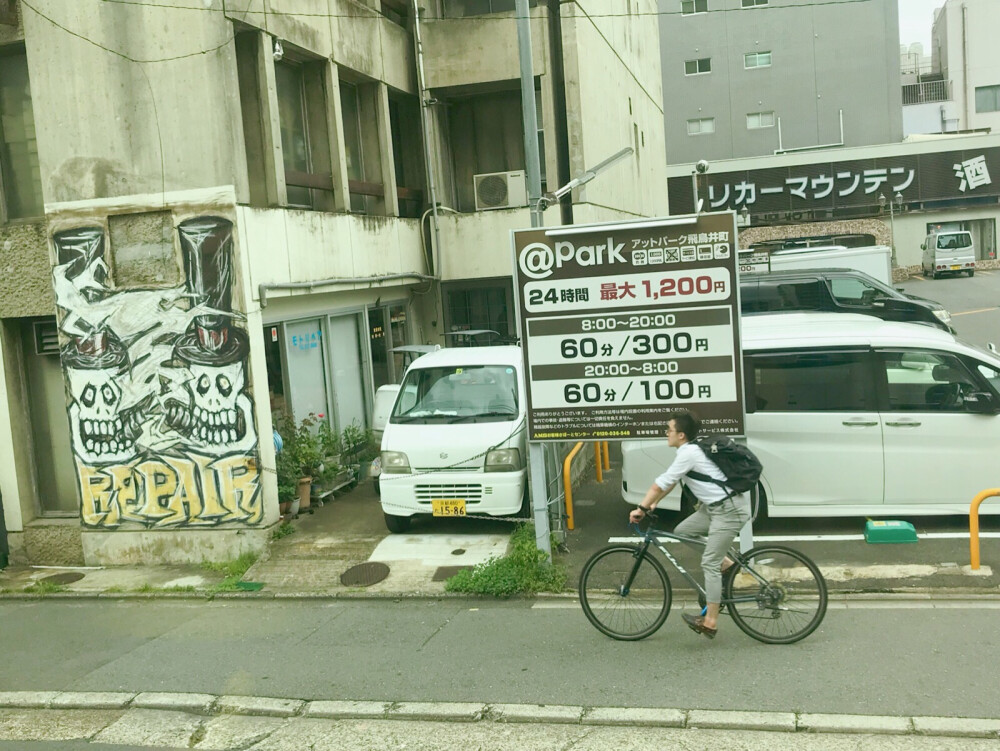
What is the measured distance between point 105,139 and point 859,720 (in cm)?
927

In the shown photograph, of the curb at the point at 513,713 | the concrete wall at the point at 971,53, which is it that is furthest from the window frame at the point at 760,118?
the curb at the point at 513,713

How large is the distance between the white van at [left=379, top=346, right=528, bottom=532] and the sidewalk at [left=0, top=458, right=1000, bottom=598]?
0.41m

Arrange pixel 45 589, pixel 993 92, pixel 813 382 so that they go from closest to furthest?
pixel 813 382 → pixel 45 589 → pixel 993 92

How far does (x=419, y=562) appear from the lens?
10.2m

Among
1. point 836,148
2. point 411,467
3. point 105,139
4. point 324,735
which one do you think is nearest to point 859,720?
point 324,735

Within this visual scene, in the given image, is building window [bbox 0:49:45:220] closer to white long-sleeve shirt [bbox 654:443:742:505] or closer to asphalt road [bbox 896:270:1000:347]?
white long-sleeve shirt [bbox 654:443:742:505]

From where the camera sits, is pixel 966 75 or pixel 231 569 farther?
pixel 966 75

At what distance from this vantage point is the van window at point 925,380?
965cm

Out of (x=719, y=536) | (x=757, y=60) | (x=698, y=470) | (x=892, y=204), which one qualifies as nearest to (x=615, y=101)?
(x=698, y=470)

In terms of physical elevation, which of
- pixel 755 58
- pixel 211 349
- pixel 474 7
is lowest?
pixel 211 349

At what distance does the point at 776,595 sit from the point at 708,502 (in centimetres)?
82

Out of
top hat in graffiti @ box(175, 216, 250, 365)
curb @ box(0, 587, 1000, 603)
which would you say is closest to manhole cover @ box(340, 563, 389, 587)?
curb @ box(0, 587, 1000, 603)

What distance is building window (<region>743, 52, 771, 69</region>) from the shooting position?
47.0 meters

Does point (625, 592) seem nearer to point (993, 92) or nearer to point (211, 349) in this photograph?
point (211, 349)
